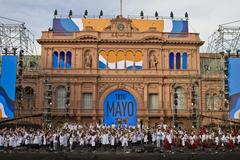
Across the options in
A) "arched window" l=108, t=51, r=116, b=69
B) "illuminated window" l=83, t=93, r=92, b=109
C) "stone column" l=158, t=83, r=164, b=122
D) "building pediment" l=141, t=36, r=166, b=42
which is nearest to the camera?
"stone column" l=158, t=83, r=164, b=122

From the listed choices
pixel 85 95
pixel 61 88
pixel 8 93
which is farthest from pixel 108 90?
pixel 8 93

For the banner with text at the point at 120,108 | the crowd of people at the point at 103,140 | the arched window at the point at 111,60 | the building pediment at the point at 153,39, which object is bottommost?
the crowd of people at the point at 103,140

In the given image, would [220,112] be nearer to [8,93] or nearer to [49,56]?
[49,56]

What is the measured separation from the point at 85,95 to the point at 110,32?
9366 millimetres

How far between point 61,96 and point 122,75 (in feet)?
28.7

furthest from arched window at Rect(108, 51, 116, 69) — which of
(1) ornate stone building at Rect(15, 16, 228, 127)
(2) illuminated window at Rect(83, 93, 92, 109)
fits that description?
(2) illuminated window at Rect(83, 93, 92, 109)

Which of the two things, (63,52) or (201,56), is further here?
(201,56)

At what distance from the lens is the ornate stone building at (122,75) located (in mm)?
47594

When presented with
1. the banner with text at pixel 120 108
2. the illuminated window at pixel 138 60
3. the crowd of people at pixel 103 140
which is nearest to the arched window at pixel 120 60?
the illuminated window at pixel 138 60

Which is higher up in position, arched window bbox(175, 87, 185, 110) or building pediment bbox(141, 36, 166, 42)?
building pediment bbox(141, 36, 166, 42)

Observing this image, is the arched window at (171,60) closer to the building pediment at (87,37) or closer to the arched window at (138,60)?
the arched window at (138,60)

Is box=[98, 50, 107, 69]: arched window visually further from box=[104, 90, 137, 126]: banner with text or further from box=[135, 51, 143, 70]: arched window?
box=[135, 51, 143, 70]: arched window

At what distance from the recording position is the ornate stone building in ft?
156

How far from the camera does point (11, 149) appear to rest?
3114 centimetres
